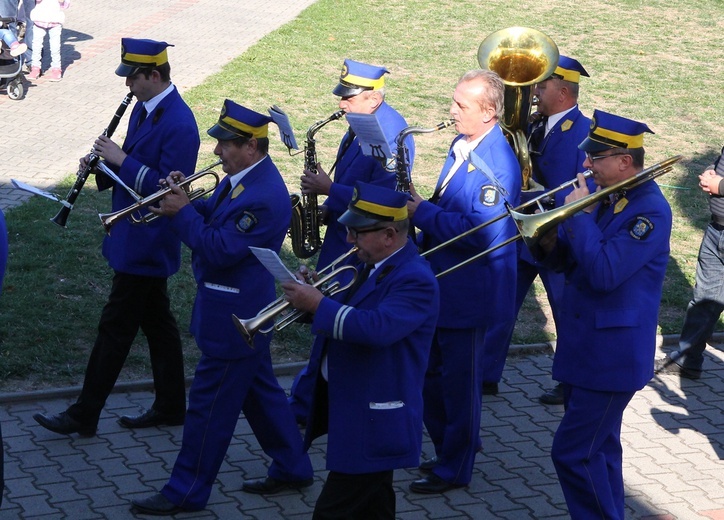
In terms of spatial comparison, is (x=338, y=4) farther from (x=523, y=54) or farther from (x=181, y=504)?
(x=181, y=504)

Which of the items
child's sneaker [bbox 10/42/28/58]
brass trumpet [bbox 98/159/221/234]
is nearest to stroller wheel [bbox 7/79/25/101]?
child's sneaker [bbox 10/42/28/58]

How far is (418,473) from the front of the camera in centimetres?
593

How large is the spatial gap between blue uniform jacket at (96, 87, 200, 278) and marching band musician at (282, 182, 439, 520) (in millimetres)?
1722

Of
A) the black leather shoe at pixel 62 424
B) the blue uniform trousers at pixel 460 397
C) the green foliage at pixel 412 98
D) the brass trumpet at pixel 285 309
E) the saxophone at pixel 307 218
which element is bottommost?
the green foliage at pixel 412 98

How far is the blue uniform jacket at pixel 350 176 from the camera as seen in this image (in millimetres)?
5965

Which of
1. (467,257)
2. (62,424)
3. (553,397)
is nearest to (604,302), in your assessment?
(467,257)

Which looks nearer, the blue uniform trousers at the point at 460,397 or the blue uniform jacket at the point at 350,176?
the blue uniform trousers at the point at 460,397

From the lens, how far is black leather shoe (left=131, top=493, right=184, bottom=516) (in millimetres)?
5277

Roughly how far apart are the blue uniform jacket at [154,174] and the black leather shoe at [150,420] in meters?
0.89

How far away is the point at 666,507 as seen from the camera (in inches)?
223

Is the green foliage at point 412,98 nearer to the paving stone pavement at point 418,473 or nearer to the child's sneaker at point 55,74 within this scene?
the paving stone pavement at point 418,473

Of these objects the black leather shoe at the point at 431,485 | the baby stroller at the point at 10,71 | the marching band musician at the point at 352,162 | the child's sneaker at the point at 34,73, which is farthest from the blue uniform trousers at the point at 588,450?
the child's sneaker at the point at 34,73

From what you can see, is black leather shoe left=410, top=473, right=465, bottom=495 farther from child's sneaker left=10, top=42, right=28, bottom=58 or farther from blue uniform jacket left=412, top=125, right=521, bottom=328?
child's sneaker left=10, top=42, right=28, bottom=58

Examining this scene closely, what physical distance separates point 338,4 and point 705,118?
8174mm
